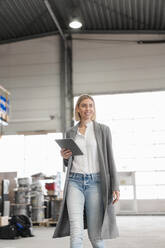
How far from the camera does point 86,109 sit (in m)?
3.09

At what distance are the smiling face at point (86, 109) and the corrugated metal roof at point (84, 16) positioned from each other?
29.0 feet

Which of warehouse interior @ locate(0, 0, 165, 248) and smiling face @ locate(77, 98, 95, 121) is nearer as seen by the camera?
smiling face @ locate(77, 98, 95, 121)

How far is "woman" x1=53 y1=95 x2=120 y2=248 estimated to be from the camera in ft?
9.29

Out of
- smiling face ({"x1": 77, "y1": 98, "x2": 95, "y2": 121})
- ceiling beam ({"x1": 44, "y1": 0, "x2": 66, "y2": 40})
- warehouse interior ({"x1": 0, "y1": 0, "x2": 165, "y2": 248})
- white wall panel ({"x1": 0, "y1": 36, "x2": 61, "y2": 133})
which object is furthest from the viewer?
white wall panel ({"x1": 0, "y1": 36, "x2": 61, "y2": 133})

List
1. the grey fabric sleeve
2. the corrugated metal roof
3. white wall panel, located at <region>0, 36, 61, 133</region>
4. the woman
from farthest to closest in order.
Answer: white wall panel, located at <region>0, 36, 61, 133</region>, the corrugated metal roof, the grey fabric sleeve, the woman

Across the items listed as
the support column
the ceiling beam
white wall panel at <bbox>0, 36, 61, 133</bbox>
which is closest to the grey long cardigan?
the ceiling beam

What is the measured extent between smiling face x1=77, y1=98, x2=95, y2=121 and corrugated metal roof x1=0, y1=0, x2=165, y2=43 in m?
8.85

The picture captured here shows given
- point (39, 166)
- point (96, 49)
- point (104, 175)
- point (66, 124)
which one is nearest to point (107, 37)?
point (96, 49)

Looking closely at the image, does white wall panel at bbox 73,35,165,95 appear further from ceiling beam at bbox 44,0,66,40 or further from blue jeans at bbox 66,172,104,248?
blue jeans at bbox 66,172,104,248

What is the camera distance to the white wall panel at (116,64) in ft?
43.3

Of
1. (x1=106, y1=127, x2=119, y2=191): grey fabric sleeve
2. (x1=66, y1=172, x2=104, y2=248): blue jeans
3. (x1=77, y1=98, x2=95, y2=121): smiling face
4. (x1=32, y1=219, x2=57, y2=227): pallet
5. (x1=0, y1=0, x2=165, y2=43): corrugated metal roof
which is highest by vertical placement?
(x1=0, y1=0, x2=165, y2=43): corrugated metal roof

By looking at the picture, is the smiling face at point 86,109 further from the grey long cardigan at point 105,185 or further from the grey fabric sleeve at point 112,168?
the grey fabric sleeve at point 112,168

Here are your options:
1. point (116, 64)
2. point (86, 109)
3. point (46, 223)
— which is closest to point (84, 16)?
point (116, 64)

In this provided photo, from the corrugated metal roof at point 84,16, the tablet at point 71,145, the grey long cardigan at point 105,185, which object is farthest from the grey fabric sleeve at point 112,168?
the corrugated metal roof at point 84,16
